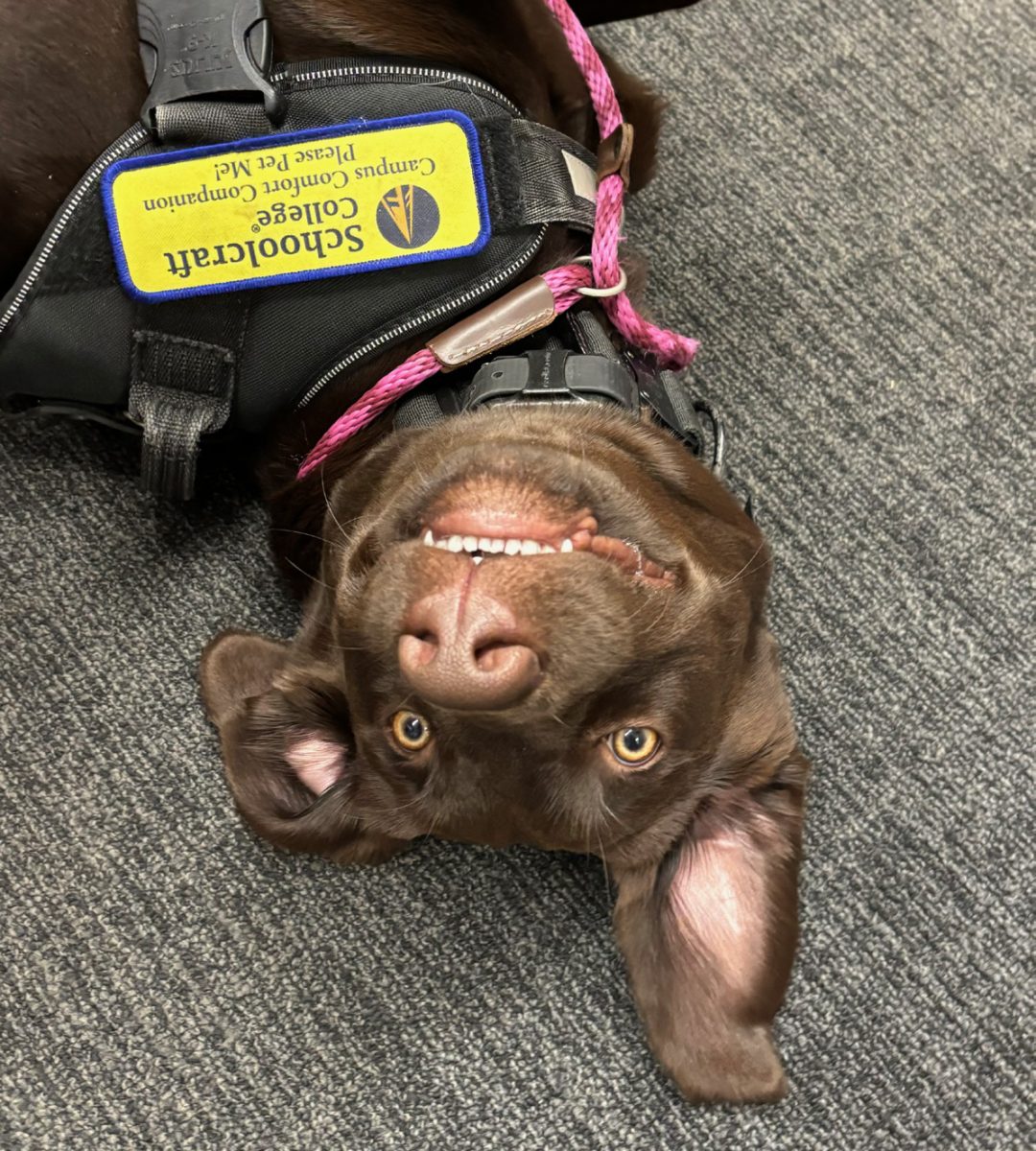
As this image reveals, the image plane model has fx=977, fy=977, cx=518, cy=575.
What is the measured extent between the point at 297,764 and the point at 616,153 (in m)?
1.03

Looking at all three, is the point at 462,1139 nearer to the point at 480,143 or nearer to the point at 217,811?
the point at 217,811

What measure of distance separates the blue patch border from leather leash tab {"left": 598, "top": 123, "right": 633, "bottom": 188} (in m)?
0.23

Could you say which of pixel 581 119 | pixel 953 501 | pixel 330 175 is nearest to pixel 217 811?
pixel 330 175

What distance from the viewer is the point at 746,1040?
125 cm

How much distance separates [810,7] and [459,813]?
Result: 5.99 feet

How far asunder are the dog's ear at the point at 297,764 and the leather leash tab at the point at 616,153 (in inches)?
33.2

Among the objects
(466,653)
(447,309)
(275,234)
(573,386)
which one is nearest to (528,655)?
(466,653)

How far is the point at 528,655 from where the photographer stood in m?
1.03

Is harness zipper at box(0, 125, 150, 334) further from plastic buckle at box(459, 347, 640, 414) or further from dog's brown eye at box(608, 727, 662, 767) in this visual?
dog's brown eye at box(608, 727, 662, 767)

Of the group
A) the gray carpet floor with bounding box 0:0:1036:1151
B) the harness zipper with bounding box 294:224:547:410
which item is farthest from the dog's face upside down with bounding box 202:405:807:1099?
the gray carpet floor with bounding box 0:0:1036:1151

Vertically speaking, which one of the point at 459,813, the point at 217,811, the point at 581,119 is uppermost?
the point at 581,119

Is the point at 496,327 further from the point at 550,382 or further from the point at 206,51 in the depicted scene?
the point at 206,51

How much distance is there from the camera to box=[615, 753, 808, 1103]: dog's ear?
4.11 ft

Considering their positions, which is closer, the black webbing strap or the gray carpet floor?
the black webbing strap
